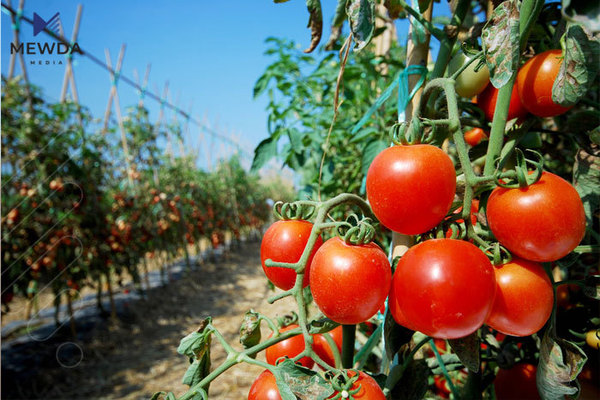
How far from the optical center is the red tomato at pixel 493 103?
1.57 feet

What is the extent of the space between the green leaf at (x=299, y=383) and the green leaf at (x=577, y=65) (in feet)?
1.29

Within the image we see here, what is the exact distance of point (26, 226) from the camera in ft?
8.59

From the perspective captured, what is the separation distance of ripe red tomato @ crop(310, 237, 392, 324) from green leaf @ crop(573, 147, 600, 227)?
1.04ft

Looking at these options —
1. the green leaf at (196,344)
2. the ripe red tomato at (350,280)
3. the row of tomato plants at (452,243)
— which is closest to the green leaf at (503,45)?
the row of tomato plants at (452,243)

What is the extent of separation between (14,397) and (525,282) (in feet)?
10.1

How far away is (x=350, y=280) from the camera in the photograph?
36 cm

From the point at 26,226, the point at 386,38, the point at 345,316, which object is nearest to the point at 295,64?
the point at 386,38

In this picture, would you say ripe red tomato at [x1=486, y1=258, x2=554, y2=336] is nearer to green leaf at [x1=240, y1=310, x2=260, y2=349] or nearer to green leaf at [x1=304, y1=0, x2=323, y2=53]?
green leaf at [x1=240, y1=310, x2=260, y2=349]

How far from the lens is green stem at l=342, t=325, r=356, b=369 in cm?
50

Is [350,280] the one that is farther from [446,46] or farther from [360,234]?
[446,46]

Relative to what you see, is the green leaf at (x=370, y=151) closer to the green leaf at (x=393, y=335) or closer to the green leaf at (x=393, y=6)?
the green leaf at (x=393, y=6)

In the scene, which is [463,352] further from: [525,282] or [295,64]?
[295,64]

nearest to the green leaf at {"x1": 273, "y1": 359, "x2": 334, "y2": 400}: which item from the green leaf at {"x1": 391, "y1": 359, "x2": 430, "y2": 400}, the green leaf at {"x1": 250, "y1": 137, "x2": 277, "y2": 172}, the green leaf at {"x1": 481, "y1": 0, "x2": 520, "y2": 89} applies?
the green leaf at {"x1": 391, "y1": 359, "x2": 430, "y2": 400}

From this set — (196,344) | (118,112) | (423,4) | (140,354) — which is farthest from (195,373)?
(118,112)
